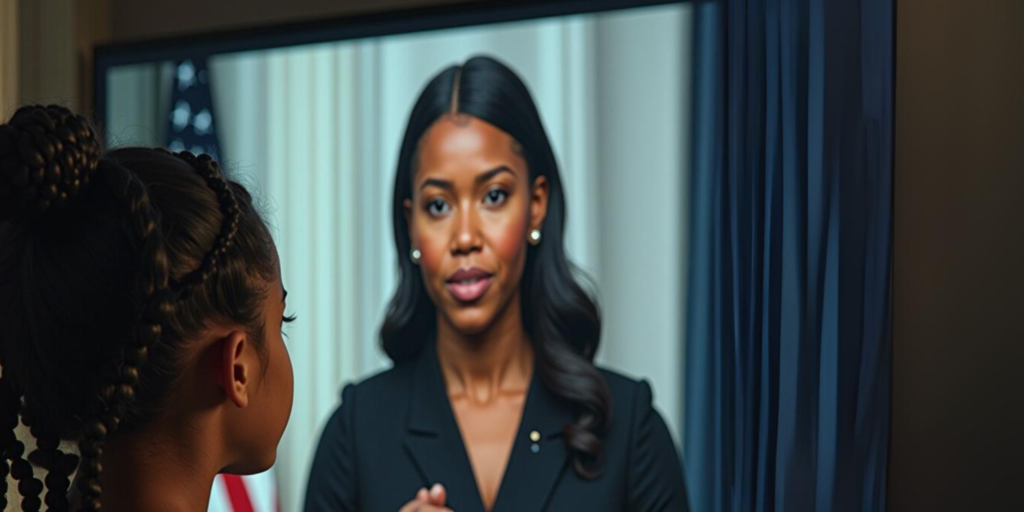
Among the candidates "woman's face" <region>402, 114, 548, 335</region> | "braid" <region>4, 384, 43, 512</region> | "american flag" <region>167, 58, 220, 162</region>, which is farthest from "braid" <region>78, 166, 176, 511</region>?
"american flag" <region>167, 58, 220, 162</region>

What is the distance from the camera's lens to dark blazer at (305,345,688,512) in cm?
205

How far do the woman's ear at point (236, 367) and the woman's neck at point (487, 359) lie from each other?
1070 millimetres

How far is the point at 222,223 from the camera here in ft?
3.50

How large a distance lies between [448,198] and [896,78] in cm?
84

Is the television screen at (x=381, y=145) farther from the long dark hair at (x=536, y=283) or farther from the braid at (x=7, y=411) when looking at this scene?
the braid at (x=7, y=411)

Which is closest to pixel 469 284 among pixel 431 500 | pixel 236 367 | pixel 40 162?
pixel 431 500

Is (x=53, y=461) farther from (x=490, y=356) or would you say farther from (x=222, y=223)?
(x=490, y=356)

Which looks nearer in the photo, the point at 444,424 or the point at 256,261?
the point at 256,261

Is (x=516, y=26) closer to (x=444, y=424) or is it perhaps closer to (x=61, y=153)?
(x=444, y=424)

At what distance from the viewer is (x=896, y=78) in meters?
1.93

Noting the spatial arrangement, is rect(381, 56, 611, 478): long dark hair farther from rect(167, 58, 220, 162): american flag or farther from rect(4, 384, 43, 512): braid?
rect(4, 384, 43, 512): braid

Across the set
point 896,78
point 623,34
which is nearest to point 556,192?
point 623,34

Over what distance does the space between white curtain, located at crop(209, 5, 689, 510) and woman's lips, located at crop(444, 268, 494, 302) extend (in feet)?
0.54

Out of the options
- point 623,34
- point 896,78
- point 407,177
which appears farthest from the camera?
point 407,177
